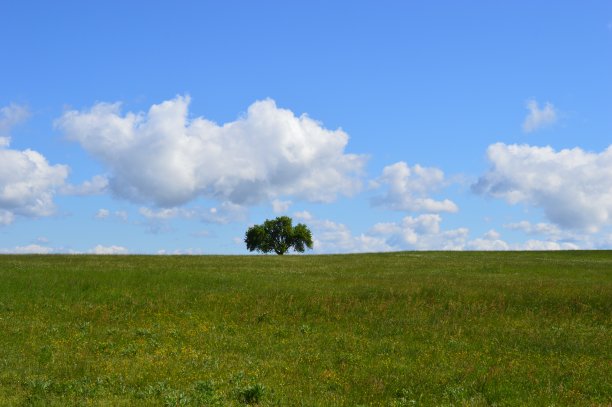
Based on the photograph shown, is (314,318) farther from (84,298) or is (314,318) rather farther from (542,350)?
(84,298)

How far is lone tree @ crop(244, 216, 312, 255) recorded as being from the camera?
11256 cm

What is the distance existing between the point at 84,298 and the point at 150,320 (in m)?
7.70

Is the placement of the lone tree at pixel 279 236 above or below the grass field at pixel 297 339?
above

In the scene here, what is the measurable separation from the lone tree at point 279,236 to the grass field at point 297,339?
71.1m

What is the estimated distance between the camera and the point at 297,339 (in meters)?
21.7

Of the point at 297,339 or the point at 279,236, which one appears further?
the point at 279,236

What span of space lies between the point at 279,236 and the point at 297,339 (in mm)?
92301

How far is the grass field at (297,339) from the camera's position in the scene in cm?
1466

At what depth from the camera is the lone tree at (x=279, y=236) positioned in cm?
11256

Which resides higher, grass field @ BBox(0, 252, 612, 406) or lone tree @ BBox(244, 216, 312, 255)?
lone tree @ BBox(244, 216, 312, 255)

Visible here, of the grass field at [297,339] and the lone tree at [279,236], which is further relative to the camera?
the lone tree at [279,236]

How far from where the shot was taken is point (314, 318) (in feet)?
87.1

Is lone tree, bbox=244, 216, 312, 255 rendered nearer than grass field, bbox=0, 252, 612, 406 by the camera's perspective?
No

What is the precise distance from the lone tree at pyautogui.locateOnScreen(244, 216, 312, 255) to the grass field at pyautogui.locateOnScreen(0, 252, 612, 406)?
7111 cm
